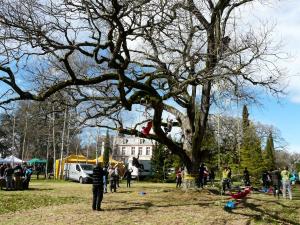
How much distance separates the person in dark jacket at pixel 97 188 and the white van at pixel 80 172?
69.9 ft

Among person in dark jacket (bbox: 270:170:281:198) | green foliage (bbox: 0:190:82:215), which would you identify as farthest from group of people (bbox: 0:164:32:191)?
person in dark jacket (bbox: 270:170:281:198)

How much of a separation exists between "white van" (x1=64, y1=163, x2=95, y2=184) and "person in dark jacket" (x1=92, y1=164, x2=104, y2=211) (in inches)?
839

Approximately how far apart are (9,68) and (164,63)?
6.62m

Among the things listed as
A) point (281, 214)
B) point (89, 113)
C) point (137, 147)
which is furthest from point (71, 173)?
point (137, 147)

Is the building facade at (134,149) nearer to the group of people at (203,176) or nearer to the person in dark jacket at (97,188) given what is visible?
the group of people at (203,176)

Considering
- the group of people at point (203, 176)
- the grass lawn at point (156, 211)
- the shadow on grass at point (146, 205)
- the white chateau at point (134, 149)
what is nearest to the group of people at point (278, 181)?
the group of people at point (203, 176)

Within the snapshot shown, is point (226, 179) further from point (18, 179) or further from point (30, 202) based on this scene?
point (18, 179)

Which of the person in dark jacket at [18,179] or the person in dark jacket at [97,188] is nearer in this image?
the person in dark jacket at [97,188]

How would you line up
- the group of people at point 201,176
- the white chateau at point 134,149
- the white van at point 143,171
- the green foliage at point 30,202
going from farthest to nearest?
the white chateau at point 134,149 → the white van at point 143,171 → the group of people at point 201,176 → the green foliage at point 30,202

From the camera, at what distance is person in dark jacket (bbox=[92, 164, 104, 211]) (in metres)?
15.8

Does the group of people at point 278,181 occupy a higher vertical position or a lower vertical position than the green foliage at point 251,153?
lower

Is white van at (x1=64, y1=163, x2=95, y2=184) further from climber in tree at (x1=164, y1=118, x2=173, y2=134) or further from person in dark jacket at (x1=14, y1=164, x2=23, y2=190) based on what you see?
climber in tree at (x1=164, y1=118, x2=173, y2=134)

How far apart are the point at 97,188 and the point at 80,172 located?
24.0 m

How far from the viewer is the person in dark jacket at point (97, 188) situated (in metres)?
15.8
